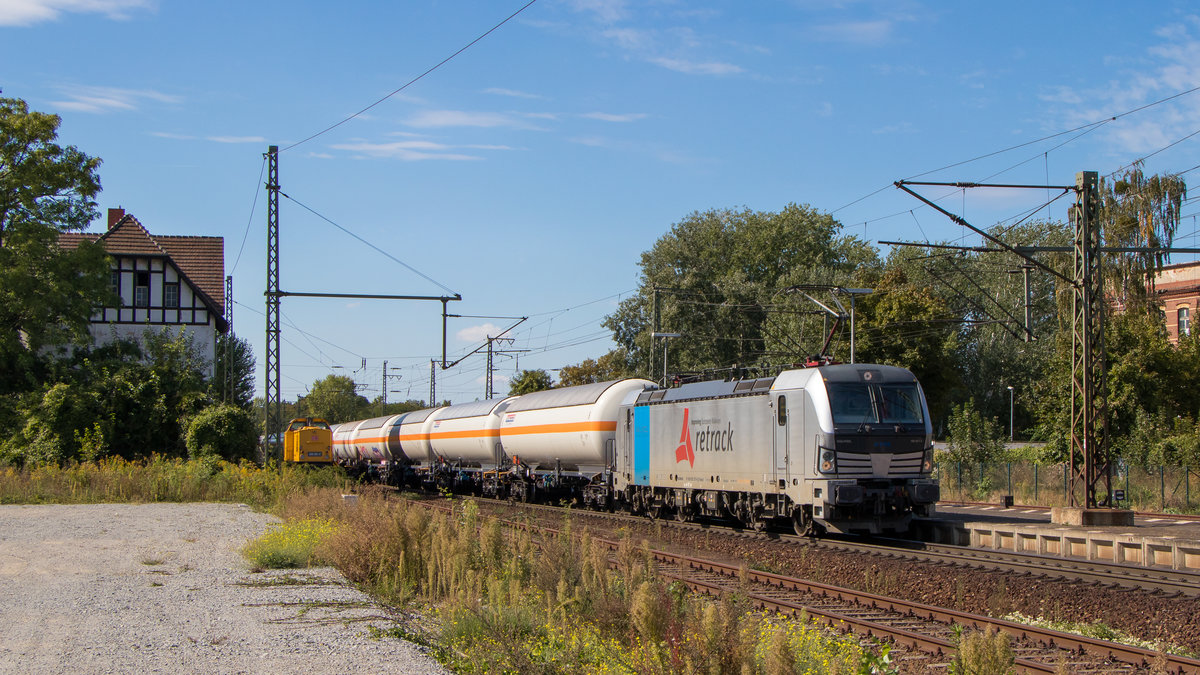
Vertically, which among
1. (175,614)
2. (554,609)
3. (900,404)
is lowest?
(175,614)

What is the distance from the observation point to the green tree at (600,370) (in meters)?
64.8

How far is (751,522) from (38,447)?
81.5 feet

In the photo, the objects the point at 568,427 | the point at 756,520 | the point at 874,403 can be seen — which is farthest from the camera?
the point at 568,427

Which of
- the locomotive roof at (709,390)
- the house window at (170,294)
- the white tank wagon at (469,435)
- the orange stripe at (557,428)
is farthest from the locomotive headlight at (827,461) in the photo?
the house window at (170,294)

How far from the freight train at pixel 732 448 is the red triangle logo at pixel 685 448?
37 millimetres

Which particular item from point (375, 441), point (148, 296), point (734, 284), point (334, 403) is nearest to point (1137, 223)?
point (734, 284)

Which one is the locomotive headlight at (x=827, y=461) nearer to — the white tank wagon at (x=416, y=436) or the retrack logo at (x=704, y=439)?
the retrack logo at (x=704, y=439)

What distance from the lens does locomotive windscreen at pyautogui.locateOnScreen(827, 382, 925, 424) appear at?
679 inches

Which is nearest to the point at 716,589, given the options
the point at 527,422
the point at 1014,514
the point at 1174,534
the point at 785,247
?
the point at 1174,534

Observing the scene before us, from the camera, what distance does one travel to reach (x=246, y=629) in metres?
9.64

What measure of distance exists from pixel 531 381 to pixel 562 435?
3412 centimetres

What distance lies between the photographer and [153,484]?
90.6ft

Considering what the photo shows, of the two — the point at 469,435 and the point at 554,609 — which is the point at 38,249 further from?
the point at 554,609

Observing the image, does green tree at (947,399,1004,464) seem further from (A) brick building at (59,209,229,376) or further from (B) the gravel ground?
(A) brick building at (59,209,229,376)
